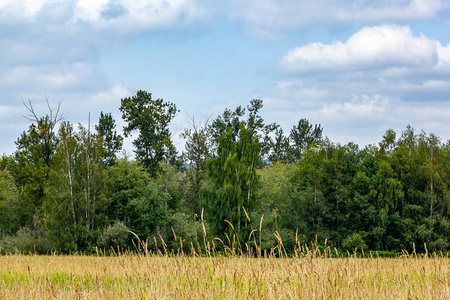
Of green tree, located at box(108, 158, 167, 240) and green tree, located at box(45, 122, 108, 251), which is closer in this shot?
green tree, located at box(45, 122, 108, 251)

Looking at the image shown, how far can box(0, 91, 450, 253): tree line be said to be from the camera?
3631 centimetres

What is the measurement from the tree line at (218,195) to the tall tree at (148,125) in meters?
0.26

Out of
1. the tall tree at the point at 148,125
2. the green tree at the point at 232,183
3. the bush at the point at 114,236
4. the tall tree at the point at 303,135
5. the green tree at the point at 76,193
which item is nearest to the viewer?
the bush at the point at 114,236

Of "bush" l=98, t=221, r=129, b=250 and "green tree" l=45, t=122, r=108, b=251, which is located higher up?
"green tree" l=45, t=122, r=108, b=251

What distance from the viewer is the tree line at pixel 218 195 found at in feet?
119

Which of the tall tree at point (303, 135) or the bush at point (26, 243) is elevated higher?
the tall tree at point (303, 135)

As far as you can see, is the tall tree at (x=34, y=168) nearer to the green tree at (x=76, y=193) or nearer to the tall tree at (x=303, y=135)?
the green tree at (x=76, y=193)

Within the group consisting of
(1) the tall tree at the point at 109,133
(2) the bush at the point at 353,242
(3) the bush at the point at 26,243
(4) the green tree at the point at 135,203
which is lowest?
(2) the bush at the point at 353,242

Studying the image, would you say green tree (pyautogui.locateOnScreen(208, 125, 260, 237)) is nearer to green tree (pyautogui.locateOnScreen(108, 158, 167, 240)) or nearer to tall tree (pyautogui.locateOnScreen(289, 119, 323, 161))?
green tree (pyautogui.locateOnScreen(108, 158, 167, 240))

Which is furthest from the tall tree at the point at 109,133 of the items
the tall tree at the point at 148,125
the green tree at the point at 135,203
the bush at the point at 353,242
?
the bush at the point at 353,242

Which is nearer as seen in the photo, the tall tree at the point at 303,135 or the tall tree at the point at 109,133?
the tall tree at the point at 109,133

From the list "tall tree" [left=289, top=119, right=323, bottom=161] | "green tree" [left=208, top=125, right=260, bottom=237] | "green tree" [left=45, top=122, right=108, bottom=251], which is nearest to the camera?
"green tree" [left=45, top=122, right=108, bottom=251]

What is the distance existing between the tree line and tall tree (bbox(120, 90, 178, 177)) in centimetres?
26

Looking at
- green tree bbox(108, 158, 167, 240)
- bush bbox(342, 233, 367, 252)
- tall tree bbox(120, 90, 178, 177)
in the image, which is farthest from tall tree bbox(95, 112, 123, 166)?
bush bbox(342, 233, 367, 252)
